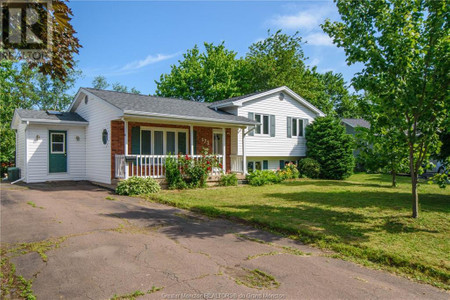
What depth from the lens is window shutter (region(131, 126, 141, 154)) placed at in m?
13.5

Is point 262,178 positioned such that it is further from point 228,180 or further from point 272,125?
point 272,125

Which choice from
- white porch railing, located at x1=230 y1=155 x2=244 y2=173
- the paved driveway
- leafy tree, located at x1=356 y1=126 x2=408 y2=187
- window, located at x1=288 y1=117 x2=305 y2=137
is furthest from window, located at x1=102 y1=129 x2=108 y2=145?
window, located at x1=288 y1=117 x2=305 y2=137

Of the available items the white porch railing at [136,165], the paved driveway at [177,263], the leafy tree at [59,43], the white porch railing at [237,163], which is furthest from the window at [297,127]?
the leafy tree at [59,43]

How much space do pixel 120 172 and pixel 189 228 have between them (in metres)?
7.11

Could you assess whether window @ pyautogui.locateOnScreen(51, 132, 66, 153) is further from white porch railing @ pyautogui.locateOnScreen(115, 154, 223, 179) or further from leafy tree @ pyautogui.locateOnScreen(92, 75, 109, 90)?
leafy tree @ pyautogui.locateOnScreen(92, 75, 109, 90)

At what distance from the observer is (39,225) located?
20.3 feet

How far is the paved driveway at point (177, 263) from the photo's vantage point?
341 cm

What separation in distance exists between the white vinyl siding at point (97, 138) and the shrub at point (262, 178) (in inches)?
267

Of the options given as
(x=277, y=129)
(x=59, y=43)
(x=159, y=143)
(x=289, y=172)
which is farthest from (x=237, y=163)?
(x=59, y=43)

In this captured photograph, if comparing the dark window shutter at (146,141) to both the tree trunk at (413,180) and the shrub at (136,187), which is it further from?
the tree trunk at (413,180)

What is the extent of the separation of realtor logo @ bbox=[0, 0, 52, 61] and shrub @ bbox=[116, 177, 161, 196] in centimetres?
808

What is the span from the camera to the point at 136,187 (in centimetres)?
1105

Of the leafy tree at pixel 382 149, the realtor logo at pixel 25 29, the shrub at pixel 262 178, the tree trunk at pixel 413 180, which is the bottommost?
the shrub at pixel 262 178

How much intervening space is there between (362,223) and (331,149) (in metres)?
13.3
